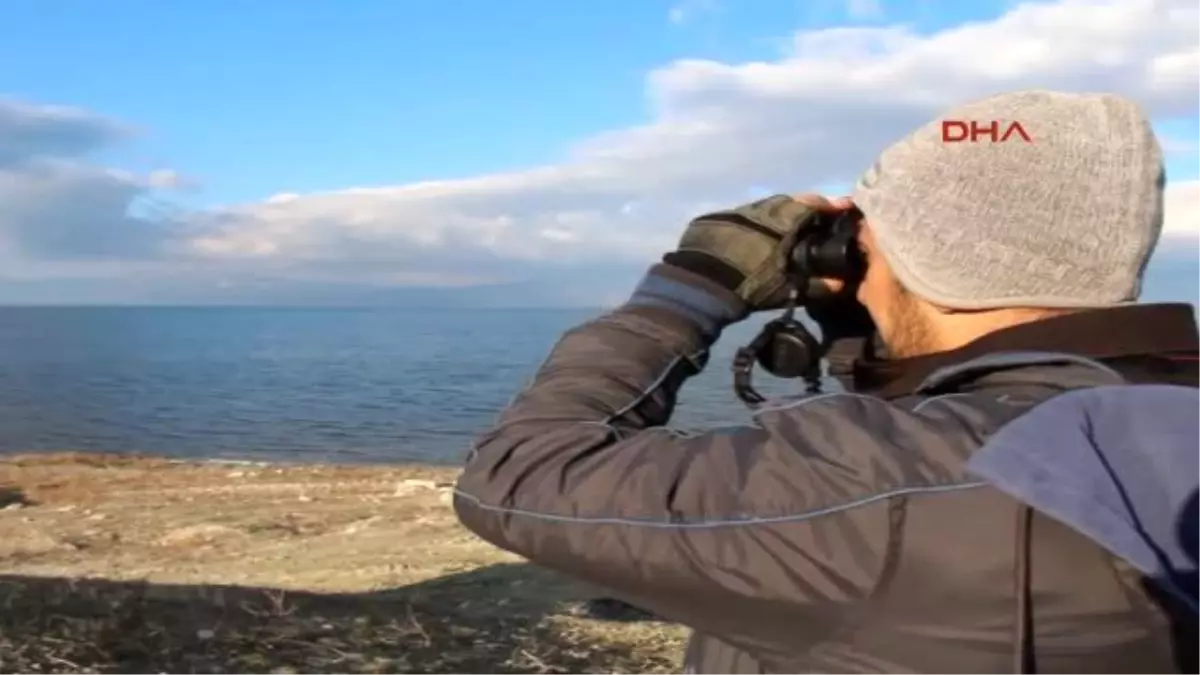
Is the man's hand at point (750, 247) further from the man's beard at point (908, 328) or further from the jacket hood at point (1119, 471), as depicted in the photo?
the jacket hood at point (1119, 471)

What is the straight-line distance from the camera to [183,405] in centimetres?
4381

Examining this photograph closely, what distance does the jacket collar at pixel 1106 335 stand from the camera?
1.60 metres

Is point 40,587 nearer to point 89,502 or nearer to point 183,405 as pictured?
point 89,502

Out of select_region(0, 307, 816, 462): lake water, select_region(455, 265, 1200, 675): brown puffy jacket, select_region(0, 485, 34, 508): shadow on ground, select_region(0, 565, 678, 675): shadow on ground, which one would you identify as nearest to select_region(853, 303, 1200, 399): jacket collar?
select_region(455, 265, 1200, 675): brown puffy jacket

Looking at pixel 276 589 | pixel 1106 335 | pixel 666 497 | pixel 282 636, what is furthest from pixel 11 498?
pixel 1106 335

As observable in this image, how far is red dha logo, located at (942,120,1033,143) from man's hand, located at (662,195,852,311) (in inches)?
13.2

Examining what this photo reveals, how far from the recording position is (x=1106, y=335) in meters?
1.60

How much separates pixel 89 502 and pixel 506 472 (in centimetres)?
1484

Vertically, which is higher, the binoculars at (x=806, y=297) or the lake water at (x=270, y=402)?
the binoculars at (x=806, y=297)

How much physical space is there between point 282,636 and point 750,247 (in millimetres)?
5500

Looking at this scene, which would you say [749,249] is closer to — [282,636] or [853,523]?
[853,523]

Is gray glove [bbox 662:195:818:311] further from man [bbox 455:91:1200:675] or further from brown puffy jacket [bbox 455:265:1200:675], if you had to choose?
brown puffy jacket [bbox 455:265:1200:675]

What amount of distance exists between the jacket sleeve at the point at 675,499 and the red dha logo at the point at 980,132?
380 millimetres

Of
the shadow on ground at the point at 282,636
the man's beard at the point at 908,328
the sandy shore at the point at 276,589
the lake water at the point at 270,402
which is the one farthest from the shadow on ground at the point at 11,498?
the man's beard at the point at 908,328
